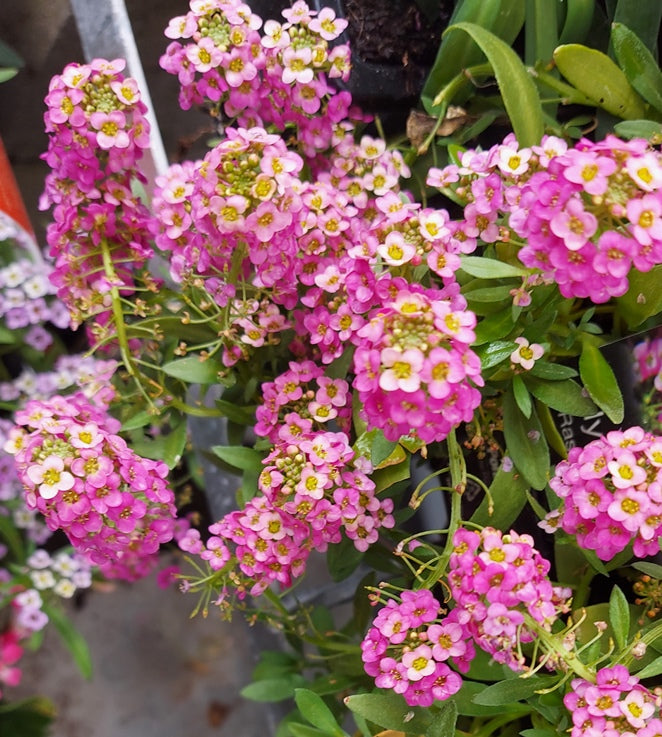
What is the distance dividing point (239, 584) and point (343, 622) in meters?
0.81

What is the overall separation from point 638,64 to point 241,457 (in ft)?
2.08

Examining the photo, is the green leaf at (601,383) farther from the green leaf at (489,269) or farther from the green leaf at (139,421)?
the green leaf at (139,421)

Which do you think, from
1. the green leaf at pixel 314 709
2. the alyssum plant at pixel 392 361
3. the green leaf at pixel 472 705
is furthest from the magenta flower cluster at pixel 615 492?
the green leaf at pixel 314 709

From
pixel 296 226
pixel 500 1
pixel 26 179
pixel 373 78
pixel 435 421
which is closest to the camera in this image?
pixel 435 421

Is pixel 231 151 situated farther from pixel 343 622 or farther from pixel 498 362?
pixel 343 622

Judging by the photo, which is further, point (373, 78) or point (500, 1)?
point (373, 78)

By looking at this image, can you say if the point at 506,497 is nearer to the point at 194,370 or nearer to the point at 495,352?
the point at 495,352

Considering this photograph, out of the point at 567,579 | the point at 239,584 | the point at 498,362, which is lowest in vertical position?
the point at 567,579

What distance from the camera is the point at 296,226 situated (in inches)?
28.0

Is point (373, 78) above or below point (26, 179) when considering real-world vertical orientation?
above

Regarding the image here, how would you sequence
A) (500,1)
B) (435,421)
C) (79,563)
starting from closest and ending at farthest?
(435,421) → (500,1) → (79,563)

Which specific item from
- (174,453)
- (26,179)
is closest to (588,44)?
(174,453)

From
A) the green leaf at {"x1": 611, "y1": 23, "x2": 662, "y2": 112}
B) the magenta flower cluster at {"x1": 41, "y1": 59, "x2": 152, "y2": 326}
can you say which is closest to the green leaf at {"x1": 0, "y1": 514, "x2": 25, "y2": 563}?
the magenta flower cluster at {"x1": 41, "y1": 59, "x2": 152, "y2": 326}

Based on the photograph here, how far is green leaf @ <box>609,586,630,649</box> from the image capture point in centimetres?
71
